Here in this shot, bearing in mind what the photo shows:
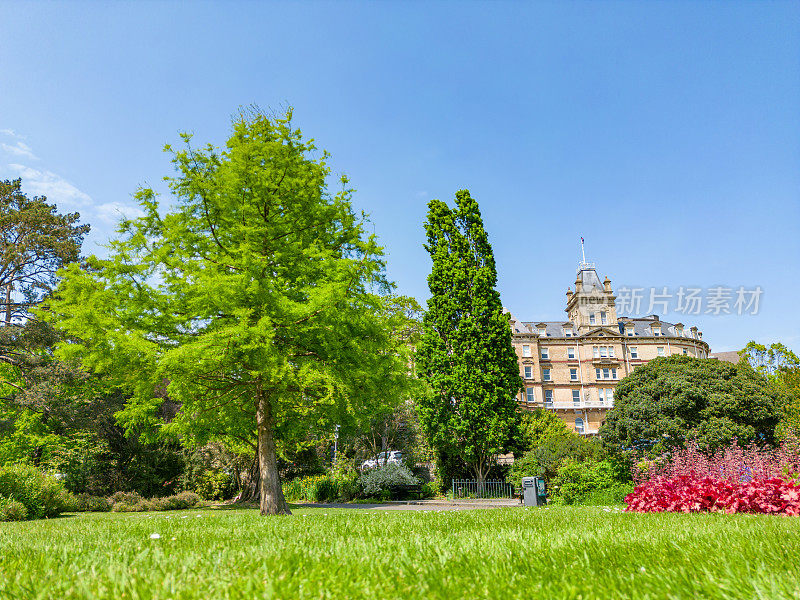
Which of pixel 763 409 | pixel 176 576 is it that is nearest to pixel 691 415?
pixel 763 409

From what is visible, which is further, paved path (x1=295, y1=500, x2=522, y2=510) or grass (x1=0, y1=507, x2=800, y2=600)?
paved path (x1=295, y1=500, x2=522, y2=510)

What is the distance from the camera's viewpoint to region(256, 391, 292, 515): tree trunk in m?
11.7

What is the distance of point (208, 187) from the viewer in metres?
11.9

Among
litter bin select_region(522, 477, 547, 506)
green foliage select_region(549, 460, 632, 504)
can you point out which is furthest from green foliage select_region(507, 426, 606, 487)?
litter bin select_region(522, 477, 547, 506)

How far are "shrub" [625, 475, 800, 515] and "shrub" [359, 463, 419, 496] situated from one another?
18.2 meters

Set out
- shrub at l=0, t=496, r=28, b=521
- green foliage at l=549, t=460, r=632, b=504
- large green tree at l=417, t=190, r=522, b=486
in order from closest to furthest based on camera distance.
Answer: shrub at l=0, t=496, r=28, b=521
green foliage at l=549, t=460, r=632, b=504
large green tree at l=417, t=190, r=522, b=486

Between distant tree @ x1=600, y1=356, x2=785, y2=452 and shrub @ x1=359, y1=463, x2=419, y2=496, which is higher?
distant tree @ x1=600, y1=356, x2=785, y2=452

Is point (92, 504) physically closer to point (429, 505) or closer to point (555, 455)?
point (429, 505)

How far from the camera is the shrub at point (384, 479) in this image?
2525 centimetres

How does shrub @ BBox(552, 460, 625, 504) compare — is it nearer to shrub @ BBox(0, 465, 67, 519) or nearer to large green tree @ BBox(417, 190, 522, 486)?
large green tree @ BBox(417, 190, 522, 486)

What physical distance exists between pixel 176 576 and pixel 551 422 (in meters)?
31.9

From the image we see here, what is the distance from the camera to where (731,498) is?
7594 millimetres

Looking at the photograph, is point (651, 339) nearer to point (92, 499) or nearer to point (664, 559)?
point (92, 499)

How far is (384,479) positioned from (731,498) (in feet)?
65.1
